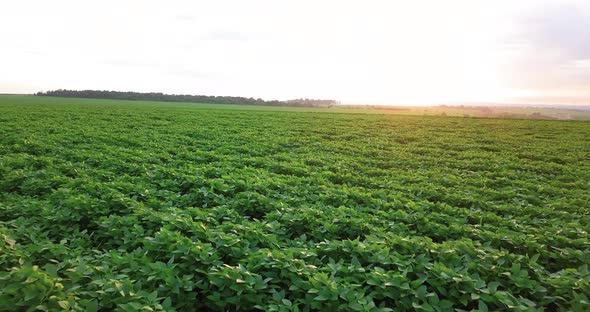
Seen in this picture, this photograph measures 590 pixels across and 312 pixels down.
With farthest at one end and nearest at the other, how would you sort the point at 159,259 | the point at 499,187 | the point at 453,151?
the point at 453,151 < the point at 499,187 < the point at 159,259

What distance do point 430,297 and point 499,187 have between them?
675 cm

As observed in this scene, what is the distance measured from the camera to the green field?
3176mm

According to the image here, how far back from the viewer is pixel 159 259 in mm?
3922

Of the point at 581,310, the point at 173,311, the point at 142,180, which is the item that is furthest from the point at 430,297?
the point at 142,180

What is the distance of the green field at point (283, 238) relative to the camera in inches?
125

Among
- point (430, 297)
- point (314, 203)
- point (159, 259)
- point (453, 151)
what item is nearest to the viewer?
point (430, 297)

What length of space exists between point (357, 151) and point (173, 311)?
1110 cm

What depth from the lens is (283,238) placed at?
15.0ft

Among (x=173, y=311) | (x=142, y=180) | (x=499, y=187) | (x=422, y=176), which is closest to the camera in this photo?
(x=173, y=311)

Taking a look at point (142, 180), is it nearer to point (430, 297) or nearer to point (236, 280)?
point (236, 280)

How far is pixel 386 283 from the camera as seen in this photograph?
3258mm

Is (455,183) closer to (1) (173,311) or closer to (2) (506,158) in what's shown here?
(2) (506,158)

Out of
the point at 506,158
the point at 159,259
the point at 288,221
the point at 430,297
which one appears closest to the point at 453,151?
the point at 506,158

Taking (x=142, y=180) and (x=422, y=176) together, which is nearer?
(x=142, y=180)
